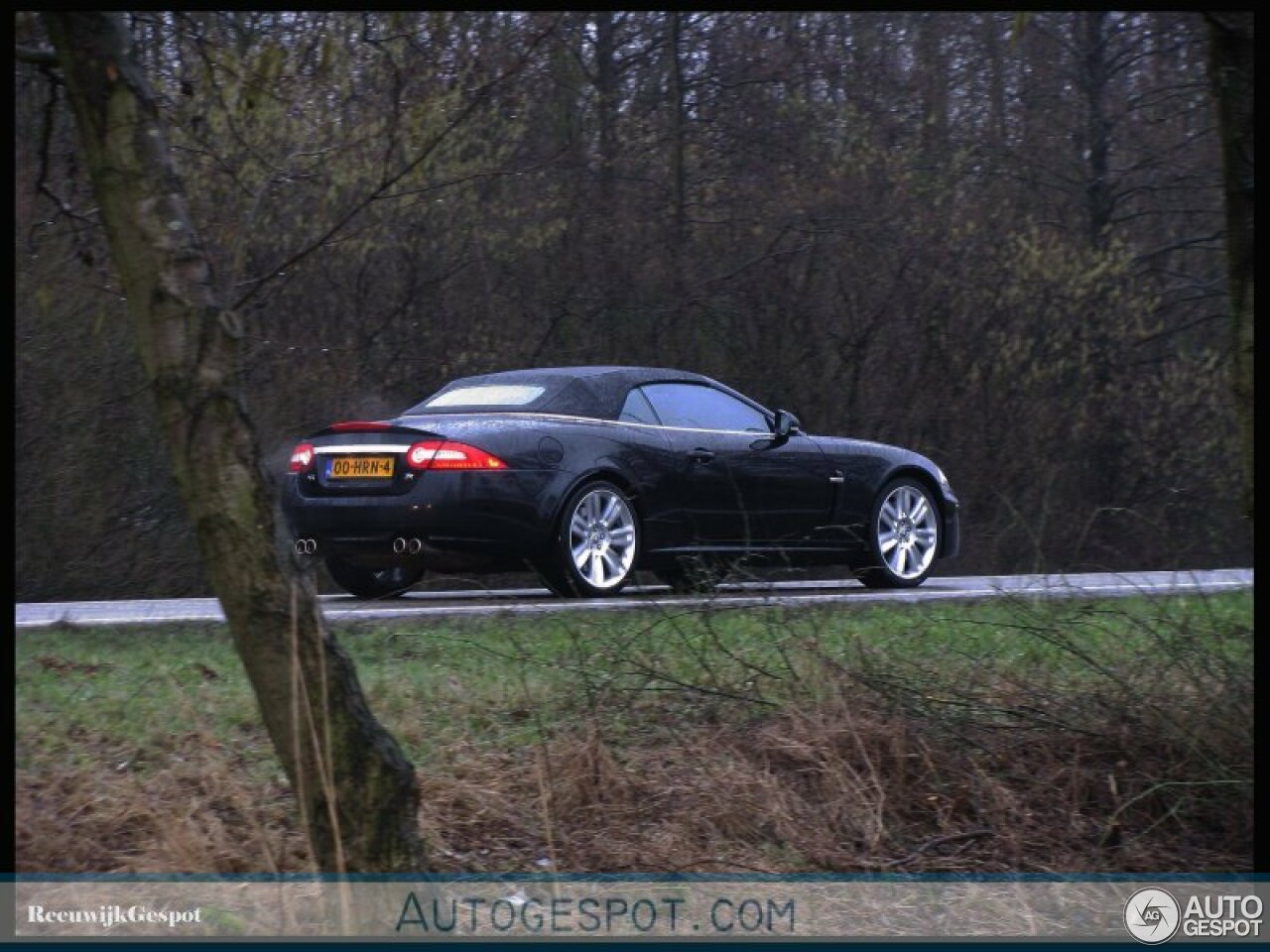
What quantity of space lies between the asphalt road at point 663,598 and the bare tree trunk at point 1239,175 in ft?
3.42

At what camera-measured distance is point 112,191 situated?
4488 millimetres

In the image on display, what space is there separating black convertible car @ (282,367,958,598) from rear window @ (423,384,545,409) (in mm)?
16

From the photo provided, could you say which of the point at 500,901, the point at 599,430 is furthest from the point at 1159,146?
the point at 500,901

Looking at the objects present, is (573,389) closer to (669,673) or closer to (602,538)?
(602,538)

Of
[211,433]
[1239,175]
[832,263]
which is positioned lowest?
[211,433]

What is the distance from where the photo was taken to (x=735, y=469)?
11.5 m

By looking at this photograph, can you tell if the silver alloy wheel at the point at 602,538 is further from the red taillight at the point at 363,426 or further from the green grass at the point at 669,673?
the green grass at the point at 669,673

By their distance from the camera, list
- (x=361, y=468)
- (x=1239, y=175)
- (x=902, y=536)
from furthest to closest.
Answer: (x=902, y=536) < (x=361, y=468) < (x=1239, y=175)

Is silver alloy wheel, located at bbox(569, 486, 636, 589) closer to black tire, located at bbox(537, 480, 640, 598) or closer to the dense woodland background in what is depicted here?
black tire, located at bbox(537, 480, 640, 598)

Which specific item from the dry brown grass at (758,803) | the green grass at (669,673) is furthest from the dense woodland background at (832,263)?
the dry brown grass at (758,803)

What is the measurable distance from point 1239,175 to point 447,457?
561 centimetres

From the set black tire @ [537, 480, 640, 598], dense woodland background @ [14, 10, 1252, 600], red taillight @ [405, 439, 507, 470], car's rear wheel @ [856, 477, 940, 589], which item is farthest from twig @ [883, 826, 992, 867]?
dense woodland background @ [14, 10, 1252, 600]

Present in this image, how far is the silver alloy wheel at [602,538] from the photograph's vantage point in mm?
10586

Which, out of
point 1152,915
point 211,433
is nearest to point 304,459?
point 211,433
